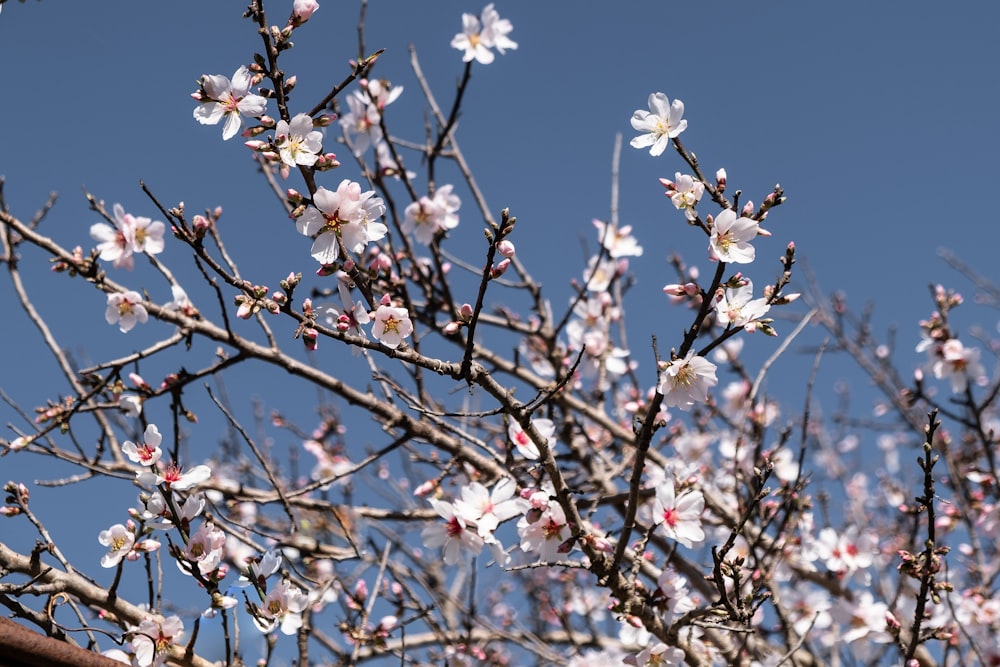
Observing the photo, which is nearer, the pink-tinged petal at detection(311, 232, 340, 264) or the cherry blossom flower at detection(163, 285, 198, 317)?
the pink-tinged petal at detection(311, 232, 340, 264)

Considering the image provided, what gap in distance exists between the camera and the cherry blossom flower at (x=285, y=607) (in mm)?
2246

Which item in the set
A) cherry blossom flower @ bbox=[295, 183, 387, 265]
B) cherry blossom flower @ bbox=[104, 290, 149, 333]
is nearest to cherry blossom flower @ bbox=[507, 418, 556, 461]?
cherry blossom flower @ bbox=[295, 183, 387, 265]

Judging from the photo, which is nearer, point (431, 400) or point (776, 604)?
point (776, 604)

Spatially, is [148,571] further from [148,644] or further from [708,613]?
[708,613]

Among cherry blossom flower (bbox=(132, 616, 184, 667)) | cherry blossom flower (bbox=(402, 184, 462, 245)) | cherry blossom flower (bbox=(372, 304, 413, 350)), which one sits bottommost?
cherry blossom flower (bbox=(132, 616, 184, 667))

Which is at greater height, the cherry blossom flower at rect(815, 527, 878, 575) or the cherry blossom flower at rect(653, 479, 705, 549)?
the cherry blossom flower at rect(815, 527, 878, 575)

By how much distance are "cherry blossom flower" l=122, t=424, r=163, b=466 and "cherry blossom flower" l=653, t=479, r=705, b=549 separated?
4.78 feet

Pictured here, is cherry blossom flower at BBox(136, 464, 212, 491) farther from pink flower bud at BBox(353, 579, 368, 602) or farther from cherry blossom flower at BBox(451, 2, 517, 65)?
cherry blossom flower at BBox(451, 2, 517, 65)

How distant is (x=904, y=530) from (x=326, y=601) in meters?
4.55

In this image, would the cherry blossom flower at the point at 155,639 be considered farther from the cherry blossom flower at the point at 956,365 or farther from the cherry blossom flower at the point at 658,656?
the cherry blossom flower at the point at 956,365

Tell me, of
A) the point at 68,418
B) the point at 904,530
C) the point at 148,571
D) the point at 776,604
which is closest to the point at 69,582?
the point at 148,571

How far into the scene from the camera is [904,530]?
5855 mm

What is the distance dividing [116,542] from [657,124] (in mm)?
1901

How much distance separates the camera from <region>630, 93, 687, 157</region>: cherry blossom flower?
1.97 m
